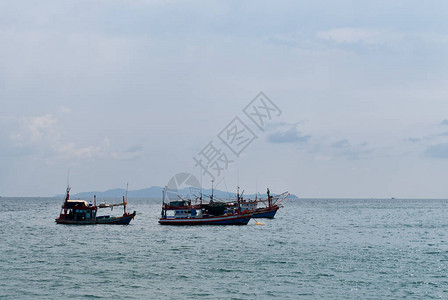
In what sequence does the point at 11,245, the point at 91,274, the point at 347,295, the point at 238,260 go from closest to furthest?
the point at 347,295, the point at 91,274, the point at 238,260, the point at 11,245

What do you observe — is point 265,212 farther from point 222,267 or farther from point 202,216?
point 222,267

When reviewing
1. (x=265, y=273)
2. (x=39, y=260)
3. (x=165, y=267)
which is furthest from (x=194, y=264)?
(x=39, y=260)

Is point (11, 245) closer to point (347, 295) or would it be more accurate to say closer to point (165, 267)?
point (165, 267)

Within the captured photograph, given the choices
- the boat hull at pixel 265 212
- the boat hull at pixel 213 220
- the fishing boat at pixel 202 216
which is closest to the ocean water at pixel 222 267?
the boat hull at pixel 213 220

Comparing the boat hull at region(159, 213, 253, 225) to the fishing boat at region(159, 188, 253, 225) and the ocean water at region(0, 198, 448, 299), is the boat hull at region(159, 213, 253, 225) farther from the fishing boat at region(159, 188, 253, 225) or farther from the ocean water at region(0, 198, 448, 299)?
the ocean water at region(0, 198, 448, 299)

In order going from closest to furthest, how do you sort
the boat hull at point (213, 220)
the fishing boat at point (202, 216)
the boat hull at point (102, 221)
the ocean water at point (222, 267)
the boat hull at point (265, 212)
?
the ocean water at point (222, 267) → the boat hull at point (102, 221) → the boat hull at point (213, 220) → the fishing boat at point (202, 216) → the boat hull at point (265, 212)

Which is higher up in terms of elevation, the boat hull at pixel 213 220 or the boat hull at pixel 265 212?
the boat hull at pixel 265 212

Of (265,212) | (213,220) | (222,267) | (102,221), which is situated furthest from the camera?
(265,212)

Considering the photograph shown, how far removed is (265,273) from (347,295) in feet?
32.3

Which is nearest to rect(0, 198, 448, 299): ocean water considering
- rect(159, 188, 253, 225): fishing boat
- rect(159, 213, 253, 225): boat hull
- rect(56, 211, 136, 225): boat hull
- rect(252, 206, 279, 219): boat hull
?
rect(56, 211, 136, 225): boat hull

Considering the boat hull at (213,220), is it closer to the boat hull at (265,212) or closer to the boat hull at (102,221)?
the boat hull at (102,221)

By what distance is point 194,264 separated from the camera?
50656 millimetres

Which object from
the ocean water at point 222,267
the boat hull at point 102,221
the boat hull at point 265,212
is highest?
the boat hull at point 265,212

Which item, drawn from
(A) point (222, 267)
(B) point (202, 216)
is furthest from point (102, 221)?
(A) point (222, 267)
